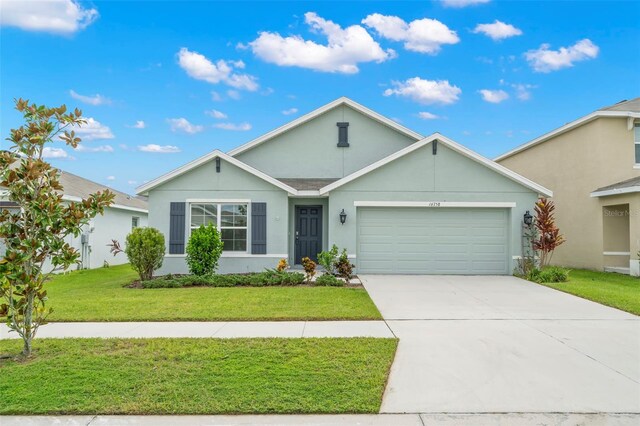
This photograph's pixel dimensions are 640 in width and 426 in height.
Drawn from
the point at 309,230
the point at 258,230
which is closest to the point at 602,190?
the point at 309,230

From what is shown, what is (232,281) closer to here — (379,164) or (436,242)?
(379,164)

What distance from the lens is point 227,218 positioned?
528 inches

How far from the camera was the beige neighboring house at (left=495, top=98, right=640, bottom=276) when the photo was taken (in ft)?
46.6

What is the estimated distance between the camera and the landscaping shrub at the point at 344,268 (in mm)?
12227

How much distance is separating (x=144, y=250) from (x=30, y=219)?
685 cm

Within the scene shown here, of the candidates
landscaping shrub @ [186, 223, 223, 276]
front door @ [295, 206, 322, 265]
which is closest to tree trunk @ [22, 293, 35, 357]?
landscaping shrub @ [186, 223, 223, 276]

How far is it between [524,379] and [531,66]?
15920 mm

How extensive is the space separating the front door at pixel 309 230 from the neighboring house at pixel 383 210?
38.9 inches

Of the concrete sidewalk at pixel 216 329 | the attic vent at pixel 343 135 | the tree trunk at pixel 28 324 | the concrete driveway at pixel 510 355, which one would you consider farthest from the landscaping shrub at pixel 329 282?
the tree trunk at pixel 28 324

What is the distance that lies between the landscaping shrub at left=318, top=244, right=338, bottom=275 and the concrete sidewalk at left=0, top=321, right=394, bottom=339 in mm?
5337

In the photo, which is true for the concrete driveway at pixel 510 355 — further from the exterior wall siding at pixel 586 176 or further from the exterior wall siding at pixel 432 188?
the exterior wall siding at pixel 586 176

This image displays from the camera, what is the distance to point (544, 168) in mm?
18219

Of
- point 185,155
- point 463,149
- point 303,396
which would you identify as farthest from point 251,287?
point 185,155

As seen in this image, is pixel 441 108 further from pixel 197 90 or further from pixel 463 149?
pixel 197 90
